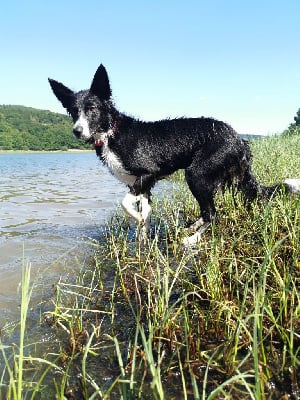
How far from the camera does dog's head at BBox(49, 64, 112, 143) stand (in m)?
4.86

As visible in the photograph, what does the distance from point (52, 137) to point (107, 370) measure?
83039 mm

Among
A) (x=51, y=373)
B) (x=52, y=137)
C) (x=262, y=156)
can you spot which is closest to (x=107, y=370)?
(x=51, y=373)

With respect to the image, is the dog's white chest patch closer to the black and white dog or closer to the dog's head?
the black and white dog

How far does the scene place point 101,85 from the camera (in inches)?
195

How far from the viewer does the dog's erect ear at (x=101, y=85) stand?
4828 millimetres

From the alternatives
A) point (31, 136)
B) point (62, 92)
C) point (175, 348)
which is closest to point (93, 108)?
point (62, 92)

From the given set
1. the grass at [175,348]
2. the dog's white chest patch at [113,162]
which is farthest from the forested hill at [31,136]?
the grass at [175,348]

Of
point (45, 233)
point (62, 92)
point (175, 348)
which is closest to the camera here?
point (175, 348)

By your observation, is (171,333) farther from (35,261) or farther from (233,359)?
(35,261)

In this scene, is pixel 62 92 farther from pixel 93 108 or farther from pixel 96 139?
pixel 96 139

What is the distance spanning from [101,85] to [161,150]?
4.04ft

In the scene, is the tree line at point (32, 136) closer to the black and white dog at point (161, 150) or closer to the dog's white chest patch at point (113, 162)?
the black and white dog at point (161, 150)

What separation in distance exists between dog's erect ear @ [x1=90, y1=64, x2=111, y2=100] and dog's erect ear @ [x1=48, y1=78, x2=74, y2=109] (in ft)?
1.25

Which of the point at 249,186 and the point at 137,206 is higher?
the point at 249,186
